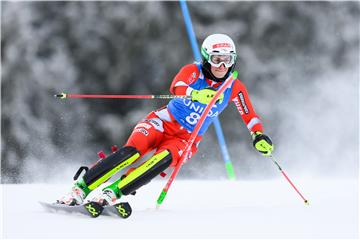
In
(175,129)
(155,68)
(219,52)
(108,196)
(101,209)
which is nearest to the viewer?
(101,209)

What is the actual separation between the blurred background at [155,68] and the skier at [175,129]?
537 centimetres

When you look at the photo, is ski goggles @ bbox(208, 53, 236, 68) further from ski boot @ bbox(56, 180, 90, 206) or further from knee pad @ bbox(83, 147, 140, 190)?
ski boot @ bbox(56, 180, 90, 206)

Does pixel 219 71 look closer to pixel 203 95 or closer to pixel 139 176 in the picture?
pixel 203 95

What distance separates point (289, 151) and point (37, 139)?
417 centimetres

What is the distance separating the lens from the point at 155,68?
28.8ft

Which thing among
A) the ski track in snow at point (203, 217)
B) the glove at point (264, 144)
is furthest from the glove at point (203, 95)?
the ski track in snow at point (203, 217)

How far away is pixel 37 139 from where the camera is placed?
8.52 m

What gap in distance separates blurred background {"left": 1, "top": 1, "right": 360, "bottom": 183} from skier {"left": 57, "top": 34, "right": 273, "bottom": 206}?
5369 mm

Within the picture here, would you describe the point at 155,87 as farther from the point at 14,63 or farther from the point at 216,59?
the point at 216,59

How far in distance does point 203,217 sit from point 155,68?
6.44 metres

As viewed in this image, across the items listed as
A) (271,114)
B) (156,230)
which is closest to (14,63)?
(271,114)

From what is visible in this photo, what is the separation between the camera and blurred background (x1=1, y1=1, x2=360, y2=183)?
28.2 feet

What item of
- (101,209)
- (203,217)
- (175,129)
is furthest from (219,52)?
(101,209)

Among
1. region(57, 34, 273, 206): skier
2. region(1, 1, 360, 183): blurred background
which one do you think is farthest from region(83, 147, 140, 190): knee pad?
region(1, 1, 360, 183): blurred background
